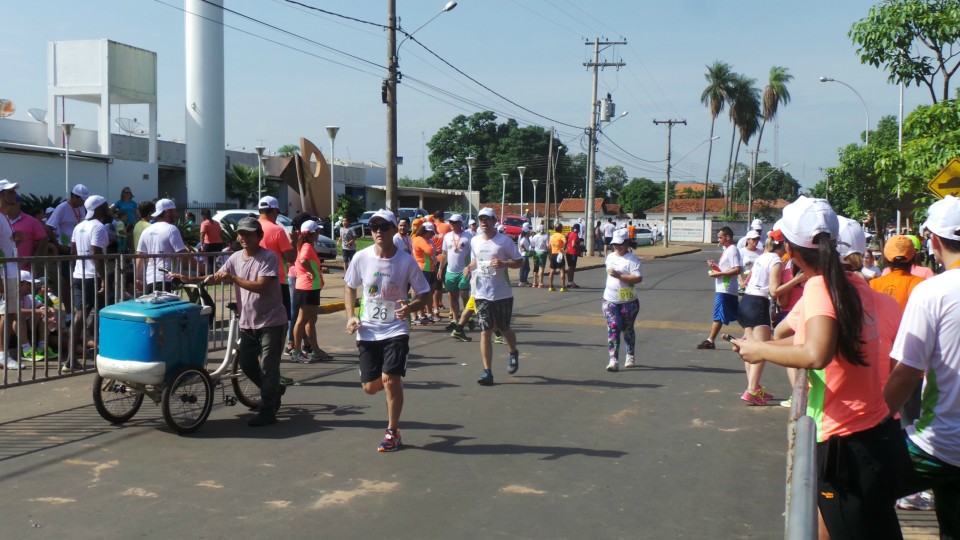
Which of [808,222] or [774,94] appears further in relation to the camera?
[774,94]

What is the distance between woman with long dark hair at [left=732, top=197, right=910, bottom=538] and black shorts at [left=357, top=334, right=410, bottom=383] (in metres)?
3.77

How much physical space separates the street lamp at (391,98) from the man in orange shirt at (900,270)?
45.0 ft

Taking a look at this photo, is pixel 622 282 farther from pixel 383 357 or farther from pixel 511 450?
pixel 383 357

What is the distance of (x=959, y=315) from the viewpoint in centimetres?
332

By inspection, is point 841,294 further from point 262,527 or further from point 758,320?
point 758,320

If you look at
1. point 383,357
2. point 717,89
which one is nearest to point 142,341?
point 383,357

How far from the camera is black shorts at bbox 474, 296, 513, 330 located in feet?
32.3

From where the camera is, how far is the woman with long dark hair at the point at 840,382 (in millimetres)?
3287

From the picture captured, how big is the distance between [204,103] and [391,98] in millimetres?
23709

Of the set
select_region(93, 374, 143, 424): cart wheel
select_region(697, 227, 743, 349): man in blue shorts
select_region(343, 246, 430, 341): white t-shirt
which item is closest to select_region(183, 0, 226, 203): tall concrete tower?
select_region(697, 227, 743, 349): man in blue shorts

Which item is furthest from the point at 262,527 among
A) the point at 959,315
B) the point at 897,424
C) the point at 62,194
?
the point at 62,194

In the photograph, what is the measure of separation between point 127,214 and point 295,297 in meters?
7.19

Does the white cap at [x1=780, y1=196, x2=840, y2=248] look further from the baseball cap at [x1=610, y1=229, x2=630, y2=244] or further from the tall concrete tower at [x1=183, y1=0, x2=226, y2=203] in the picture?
the tall concrete tower at [x1=183, y1=0, x2=226, y2=203]

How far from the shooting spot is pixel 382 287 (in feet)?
23.0
